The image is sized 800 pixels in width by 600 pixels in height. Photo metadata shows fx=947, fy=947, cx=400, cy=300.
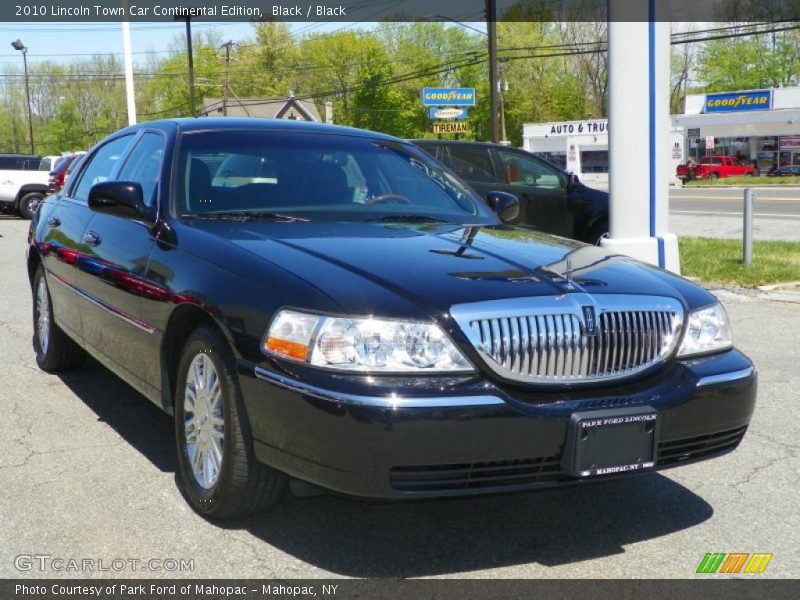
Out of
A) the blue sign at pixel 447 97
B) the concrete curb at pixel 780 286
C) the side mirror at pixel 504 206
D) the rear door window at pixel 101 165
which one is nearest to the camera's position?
the side mirror at pixel 504 206

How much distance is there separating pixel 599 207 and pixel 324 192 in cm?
767

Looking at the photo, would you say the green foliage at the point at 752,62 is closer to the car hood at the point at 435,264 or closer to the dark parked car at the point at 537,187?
the dark parked car at the point at 537,187

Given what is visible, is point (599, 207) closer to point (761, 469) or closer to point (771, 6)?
point (761, 469)

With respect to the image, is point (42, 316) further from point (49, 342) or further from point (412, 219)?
point (412, 219)

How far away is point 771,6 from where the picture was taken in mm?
64938

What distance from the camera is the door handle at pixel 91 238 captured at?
15.9 feet

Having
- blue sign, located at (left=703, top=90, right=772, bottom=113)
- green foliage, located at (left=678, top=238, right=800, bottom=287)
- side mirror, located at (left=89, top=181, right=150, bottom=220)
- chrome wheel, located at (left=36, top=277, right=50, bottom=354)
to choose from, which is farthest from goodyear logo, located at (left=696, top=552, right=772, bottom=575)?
blue sign, located at (left=703, top=90, right=772, bottom=113)

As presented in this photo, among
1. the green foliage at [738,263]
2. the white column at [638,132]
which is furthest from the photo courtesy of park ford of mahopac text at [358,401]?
the green foliage at [738,263]

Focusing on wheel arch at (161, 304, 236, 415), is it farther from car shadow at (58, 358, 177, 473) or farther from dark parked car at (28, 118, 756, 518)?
car shadow at (58, 358, 177, 473)

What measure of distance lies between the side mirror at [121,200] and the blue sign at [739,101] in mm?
57851

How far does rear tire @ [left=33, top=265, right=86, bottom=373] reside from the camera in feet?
19.8

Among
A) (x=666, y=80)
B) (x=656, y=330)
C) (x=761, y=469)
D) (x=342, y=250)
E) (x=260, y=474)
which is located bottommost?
(x=761, y=469)

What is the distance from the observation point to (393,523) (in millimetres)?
3672
